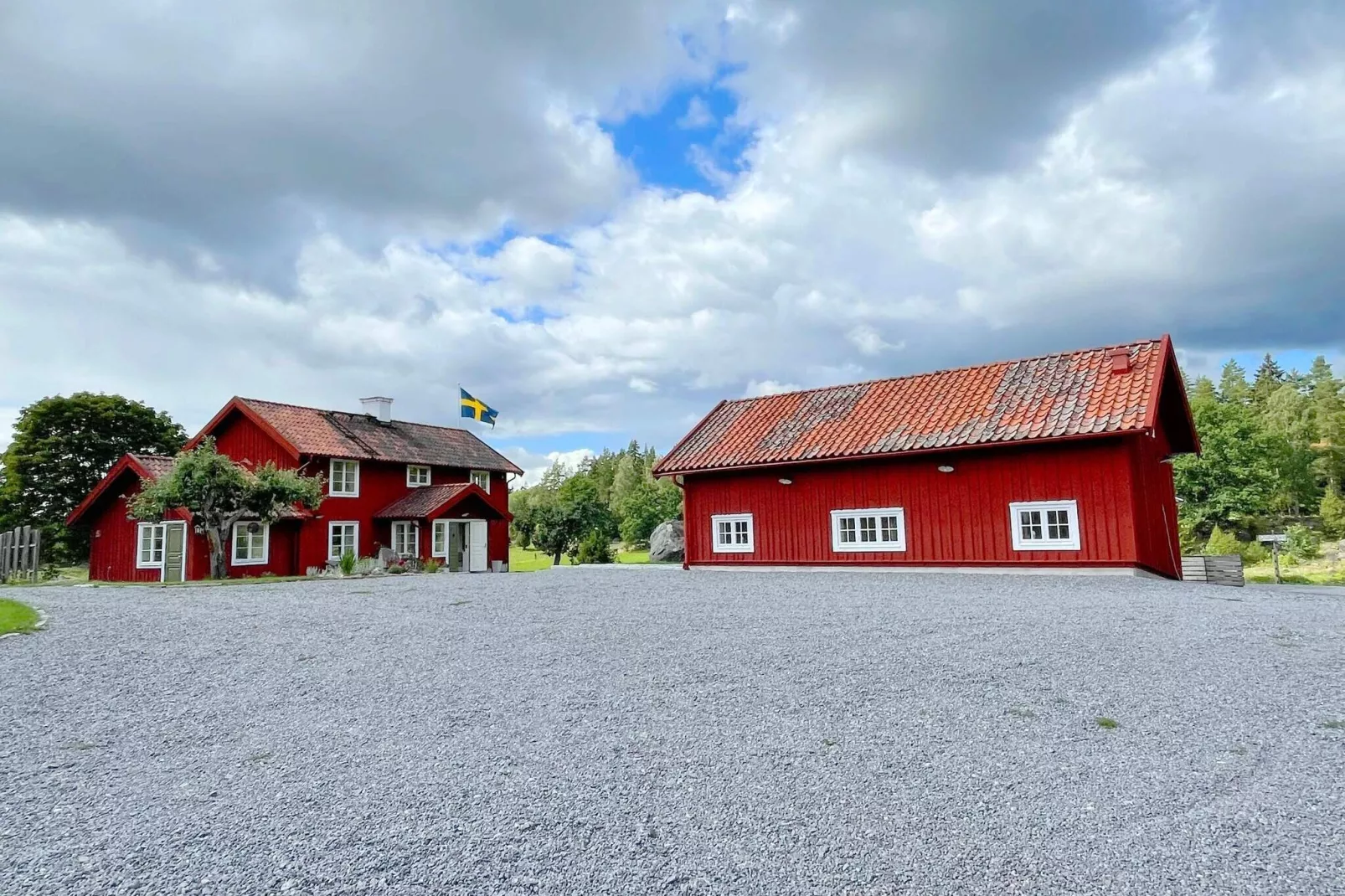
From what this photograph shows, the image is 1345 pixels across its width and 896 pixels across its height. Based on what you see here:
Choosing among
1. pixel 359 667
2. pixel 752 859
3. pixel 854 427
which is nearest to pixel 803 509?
pixel 854 427

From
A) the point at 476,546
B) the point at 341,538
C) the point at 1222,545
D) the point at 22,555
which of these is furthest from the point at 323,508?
the point at 1222,545

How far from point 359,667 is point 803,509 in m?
11.6

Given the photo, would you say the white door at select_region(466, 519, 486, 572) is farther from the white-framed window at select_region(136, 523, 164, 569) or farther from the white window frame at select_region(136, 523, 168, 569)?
the white-framed window at select_region(136, 523, 164, 569)

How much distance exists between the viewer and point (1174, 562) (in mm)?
15750

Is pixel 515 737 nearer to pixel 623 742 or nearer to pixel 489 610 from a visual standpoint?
pixel 623 742

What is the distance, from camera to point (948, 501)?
603 inches

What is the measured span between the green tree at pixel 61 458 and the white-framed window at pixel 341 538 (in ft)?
53.7

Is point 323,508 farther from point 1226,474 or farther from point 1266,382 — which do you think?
point 1266,382

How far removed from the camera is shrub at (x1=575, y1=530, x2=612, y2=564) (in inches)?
1176

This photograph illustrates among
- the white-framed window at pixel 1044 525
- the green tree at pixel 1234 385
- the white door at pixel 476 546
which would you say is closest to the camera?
the white-framed window at pixel 1044 525

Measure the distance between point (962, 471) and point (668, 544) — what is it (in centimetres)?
1599

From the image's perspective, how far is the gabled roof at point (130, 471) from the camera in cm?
2289

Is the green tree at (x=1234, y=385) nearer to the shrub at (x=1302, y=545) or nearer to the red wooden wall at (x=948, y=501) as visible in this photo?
the shrub at (x=1302, y=545)

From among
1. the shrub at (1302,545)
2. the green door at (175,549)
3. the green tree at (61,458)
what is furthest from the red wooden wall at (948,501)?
the green tree at (61,458)
